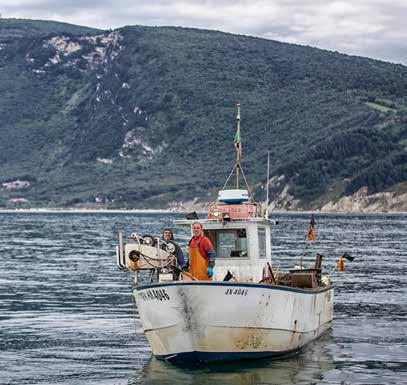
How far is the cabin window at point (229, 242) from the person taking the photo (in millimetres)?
33938

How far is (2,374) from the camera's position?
103 ft

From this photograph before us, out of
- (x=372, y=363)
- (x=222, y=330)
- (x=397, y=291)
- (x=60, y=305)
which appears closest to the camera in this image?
(x=222, y=330)

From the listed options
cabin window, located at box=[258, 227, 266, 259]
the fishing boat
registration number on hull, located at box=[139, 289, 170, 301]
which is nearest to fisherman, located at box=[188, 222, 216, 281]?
the fishing boat

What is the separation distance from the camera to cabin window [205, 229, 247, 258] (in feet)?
111

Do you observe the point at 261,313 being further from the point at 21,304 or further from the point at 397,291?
the point at 397,291

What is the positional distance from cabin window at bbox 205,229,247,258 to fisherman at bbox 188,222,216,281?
1647 millimetres

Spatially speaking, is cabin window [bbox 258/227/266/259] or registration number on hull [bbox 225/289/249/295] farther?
cabin window [bbox 258/227/266/259]

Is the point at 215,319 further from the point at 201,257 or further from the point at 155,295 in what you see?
the point at 201,257

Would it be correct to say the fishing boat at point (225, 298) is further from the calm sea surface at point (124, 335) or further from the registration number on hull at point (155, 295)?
the calm sea surface at point (124, 335)

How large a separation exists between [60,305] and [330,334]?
12.7m

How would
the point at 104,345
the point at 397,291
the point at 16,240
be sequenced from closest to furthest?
the point at 104,345 → the point at 397,291 → the point at 16,240

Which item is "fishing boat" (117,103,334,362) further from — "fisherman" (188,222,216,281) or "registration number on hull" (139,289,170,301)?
"fisherman" (188,222,216,281)

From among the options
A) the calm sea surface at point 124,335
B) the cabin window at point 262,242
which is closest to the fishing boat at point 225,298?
the cabin window at point 262,242

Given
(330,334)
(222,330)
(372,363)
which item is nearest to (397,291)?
(330,334)
